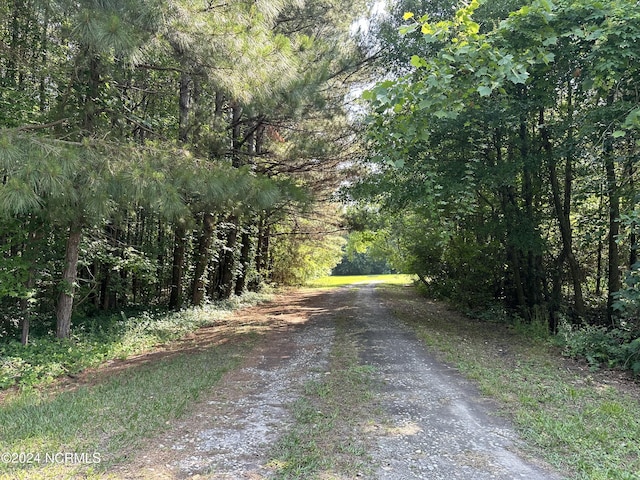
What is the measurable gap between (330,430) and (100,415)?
2.33 m

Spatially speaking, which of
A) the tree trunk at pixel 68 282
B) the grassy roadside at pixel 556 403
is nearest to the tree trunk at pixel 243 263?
the tree trunk at pixel 68 282

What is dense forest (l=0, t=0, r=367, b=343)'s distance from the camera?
4.64 m

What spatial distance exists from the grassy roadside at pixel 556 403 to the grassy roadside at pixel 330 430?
1.46 meters

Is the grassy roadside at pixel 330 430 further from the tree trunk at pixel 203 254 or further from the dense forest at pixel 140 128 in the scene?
the tree trunk at pixel 203 254

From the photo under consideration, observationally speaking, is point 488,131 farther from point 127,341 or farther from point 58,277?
point 58,277

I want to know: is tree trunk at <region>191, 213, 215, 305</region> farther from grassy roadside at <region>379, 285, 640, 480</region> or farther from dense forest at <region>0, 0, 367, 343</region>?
grassy roadside at <region>379, 285, 640, 480</region>

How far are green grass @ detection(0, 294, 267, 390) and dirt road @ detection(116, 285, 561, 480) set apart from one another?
253cm

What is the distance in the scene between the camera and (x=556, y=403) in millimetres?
4363

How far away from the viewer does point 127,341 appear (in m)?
7.76

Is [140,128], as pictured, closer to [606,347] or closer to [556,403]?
[556,403]

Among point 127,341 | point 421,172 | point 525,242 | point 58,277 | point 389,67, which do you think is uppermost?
point 389,67

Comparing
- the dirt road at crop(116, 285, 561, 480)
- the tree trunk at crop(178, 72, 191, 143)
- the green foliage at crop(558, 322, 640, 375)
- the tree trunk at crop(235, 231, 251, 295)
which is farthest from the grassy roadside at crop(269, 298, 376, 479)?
the tree trunk at crop(235, 231, 251, 295)

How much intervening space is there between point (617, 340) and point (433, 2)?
7735 millimetres

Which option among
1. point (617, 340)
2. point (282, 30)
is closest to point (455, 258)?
point (617, 340)
